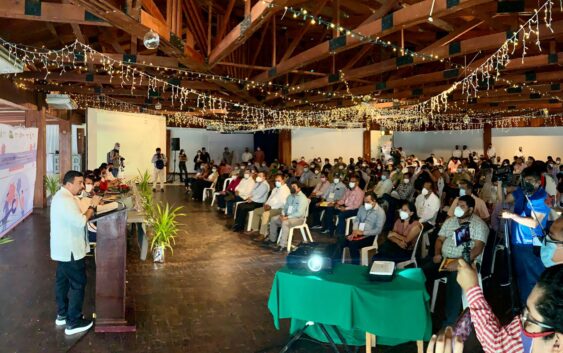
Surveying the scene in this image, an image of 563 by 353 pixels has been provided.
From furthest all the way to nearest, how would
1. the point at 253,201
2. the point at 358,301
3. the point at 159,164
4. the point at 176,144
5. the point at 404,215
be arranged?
the point at 176,144 < the point at 159,164 < the point at 253,201 < the point at 404,215 < the point at 358,301

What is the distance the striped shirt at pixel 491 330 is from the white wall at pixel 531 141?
19.8m

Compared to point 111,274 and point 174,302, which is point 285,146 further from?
point 111,274

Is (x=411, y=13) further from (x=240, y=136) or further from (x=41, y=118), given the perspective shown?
(x=240, y=136)

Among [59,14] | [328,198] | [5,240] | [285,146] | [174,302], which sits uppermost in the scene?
[59,14]

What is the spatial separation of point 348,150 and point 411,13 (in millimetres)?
17942

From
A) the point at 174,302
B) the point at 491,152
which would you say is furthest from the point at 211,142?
the point at 174,302

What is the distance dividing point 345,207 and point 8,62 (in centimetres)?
557

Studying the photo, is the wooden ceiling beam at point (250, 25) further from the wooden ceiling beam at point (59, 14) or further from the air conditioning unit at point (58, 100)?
the air conditioning unit at point (58, 100)

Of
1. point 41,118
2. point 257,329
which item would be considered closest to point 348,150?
point 41,118

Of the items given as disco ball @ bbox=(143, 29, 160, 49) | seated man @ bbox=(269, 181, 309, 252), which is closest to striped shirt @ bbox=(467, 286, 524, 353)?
disco ball @ bbox=(143, 29, 160, 49)

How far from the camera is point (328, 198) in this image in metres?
8.99

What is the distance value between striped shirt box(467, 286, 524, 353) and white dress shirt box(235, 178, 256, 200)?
7989 millimetres

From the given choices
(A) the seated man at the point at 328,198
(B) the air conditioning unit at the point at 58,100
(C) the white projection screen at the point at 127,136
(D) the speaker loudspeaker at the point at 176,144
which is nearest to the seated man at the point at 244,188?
(A) the seated man at the point at 328,198

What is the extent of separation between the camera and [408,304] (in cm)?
315
